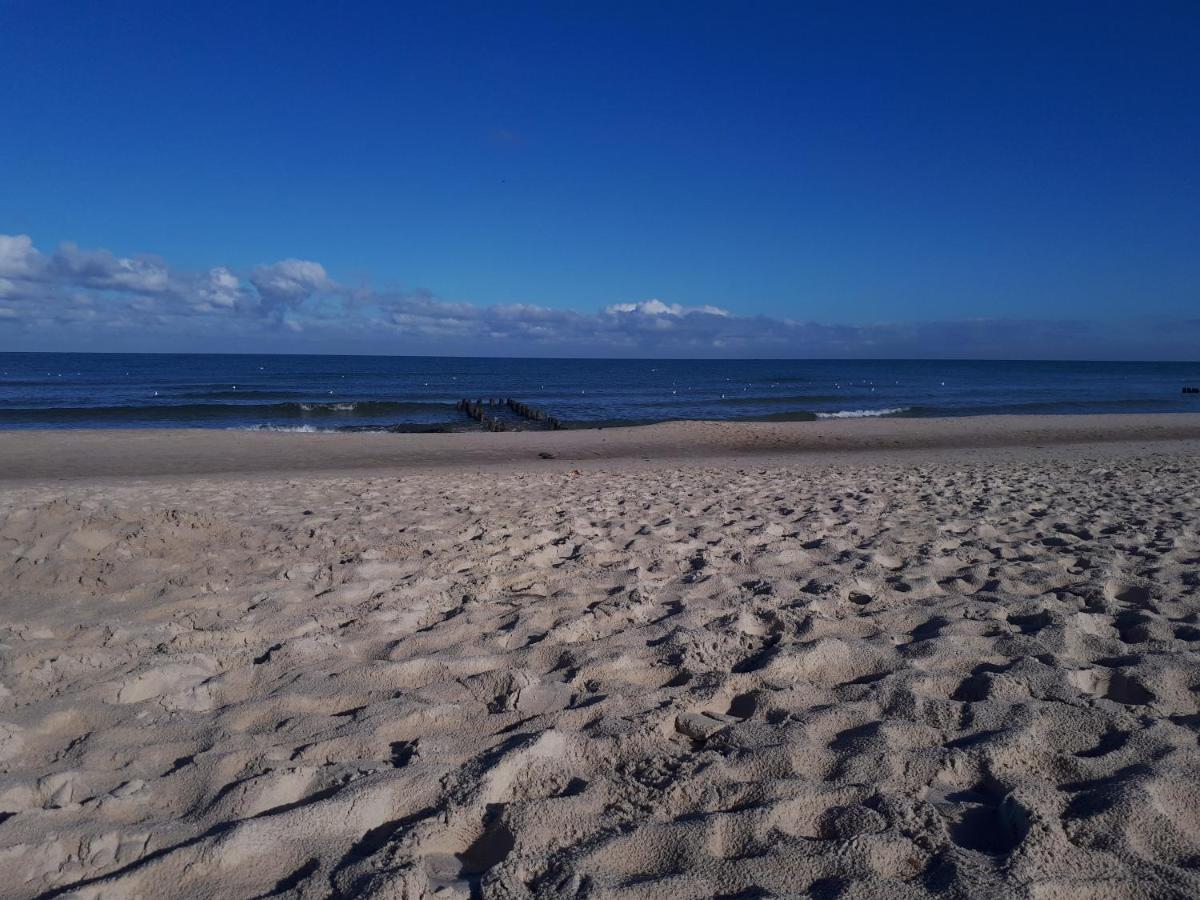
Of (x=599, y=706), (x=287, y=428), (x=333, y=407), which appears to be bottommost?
(x=287, y=428)

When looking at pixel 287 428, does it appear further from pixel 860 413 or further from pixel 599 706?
pixel 599 706

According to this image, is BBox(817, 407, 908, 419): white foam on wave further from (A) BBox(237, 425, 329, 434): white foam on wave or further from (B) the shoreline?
(A) BBox(237, 425, 329, 434): white foam on wave

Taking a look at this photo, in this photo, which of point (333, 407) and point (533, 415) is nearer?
point (533, 415)

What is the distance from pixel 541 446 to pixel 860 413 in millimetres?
15502

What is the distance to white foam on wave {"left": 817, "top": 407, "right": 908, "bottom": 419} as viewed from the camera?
26688mm

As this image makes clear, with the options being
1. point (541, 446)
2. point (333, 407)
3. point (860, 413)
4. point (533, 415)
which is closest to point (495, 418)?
point (533, 415)

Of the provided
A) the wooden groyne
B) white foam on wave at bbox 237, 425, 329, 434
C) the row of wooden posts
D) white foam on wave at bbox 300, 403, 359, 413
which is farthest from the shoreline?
white foam on wave at bbox 300, 403, 359, 413

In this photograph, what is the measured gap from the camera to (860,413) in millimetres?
28078

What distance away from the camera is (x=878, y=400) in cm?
3588

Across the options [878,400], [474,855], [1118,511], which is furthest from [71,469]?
[878,400]

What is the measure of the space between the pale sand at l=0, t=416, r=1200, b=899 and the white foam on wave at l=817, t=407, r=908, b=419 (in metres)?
20.6

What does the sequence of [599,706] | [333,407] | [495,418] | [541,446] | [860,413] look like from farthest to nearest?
[333,407], [860,413], [495,418], [541,446], [599,706]

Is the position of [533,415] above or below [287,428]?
above

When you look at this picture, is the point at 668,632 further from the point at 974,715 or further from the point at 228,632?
the point at 228,632
